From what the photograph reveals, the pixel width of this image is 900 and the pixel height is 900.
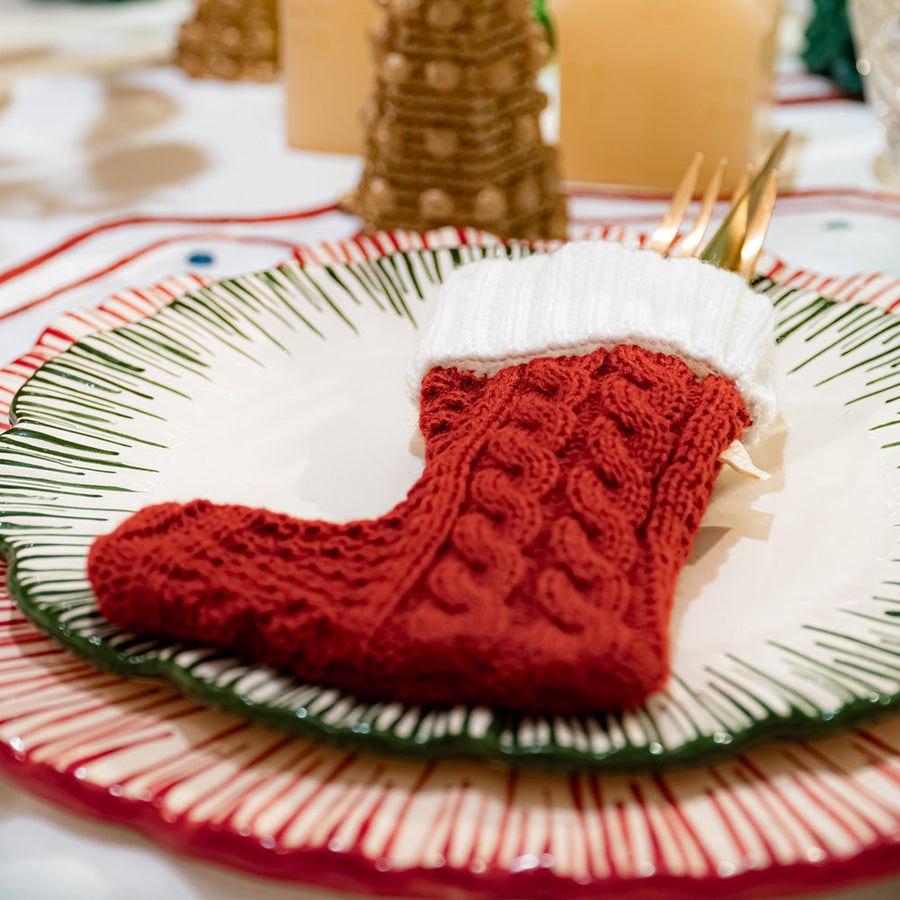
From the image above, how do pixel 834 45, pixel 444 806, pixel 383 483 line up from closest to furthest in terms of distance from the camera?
pixel 444 806
pixel 383 483
pixel 834 45

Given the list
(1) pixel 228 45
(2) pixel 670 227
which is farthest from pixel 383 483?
(1) pixel 228 45

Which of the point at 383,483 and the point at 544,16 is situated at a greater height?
the point at 544,16

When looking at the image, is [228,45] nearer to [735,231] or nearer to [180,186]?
[180,186]

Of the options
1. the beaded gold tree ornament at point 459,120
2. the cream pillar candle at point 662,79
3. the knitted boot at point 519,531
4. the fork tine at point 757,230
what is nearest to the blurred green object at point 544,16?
the cream pillar candle at point 662,79

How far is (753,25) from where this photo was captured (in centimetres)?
63

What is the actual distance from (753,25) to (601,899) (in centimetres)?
57

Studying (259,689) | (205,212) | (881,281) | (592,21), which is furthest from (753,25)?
(259,689)

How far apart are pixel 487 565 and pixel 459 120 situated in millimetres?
336

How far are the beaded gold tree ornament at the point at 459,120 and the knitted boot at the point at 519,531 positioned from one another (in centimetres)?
19

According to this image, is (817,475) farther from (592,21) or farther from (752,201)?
(592,21)

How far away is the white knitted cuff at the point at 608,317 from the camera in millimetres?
349

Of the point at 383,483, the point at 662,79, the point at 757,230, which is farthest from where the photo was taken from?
the point at 662,79

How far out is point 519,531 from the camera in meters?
0.27

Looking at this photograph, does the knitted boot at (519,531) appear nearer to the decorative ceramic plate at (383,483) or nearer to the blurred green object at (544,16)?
the decorative ceramic plate at (383,483)
